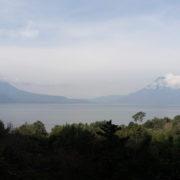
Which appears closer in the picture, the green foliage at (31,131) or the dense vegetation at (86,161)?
the dense vegetation at (86,161)

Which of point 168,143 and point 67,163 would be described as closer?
point 67,163

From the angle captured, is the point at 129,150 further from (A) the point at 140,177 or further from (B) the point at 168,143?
Answer: (B) the point at 168,143

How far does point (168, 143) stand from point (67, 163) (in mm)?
6334

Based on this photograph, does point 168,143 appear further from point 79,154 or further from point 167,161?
point 79,154

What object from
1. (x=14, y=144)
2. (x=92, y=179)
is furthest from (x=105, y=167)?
(x=14, y=144)

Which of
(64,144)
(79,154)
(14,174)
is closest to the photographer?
(14,174)

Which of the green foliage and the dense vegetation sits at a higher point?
the green foliage

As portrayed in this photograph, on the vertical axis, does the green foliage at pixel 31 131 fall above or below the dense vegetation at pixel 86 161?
above

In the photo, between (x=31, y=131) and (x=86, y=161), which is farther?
(x=31, y=131)

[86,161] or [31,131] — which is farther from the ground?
[31,131]

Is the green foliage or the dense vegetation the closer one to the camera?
the dense vegetation

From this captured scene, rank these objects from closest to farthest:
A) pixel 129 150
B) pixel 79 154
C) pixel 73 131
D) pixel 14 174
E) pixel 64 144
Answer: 1. pixel 14 174
2. pixel 129 150
3. pixel 79 154
4. pixel 64 144
5. pixel 73 131

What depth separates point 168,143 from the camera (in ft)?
60.2

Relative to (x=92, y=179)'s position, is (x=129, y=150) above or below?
above
